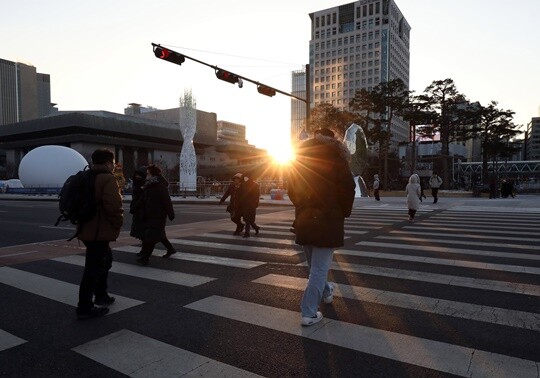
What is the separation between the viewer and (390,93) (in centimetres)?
4484

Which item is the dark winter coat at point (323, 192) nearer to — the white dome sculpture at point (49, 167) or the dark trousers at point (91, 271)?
the dark trousers at point (91, 271)

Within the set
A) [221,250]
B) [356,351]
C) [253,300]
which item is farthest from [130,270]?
[356,351]

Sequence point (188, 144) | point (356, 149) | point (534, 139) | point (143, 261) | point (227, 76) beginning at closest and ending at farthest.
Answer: point (143, 261)
point (227, 76)
point (356, 149)
point (188, 144)
point (534, 139)

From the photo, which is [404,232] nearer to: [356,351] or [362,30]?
[356,351]

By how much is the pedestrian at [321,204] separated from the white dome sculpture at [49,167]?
47.8 m

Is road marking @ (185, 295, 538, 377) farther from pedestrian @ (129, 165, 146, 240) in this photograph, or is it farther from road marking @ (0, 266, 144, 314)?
pedestrian @ (129, 165, 146, 240)

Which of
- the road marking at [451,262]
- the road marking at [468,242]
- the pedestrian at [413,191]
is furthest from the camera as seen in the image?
the pedestrian at [413,191]

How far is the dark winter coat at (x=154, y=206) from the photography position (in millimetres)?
6949

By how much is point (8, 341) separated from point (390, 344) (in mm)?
3472

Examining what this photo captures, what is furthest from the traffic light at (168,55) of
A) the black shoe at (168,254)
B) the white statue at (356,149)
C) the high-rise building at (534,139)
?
the high-rise building at (534,139)

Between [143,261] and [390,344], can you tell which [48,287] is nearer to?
[143,261]

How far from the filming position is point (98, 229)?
165 inches

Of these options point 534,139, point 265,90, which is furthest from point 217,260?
point 534,139

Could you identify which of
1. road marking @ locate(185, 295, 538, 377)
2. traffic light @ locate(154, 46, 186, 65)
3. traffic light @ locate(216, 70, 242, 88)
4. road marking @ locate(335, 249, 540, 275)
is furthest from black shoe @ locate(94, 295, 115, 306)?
traffic light @ locate(216, 70, 242, 88)
